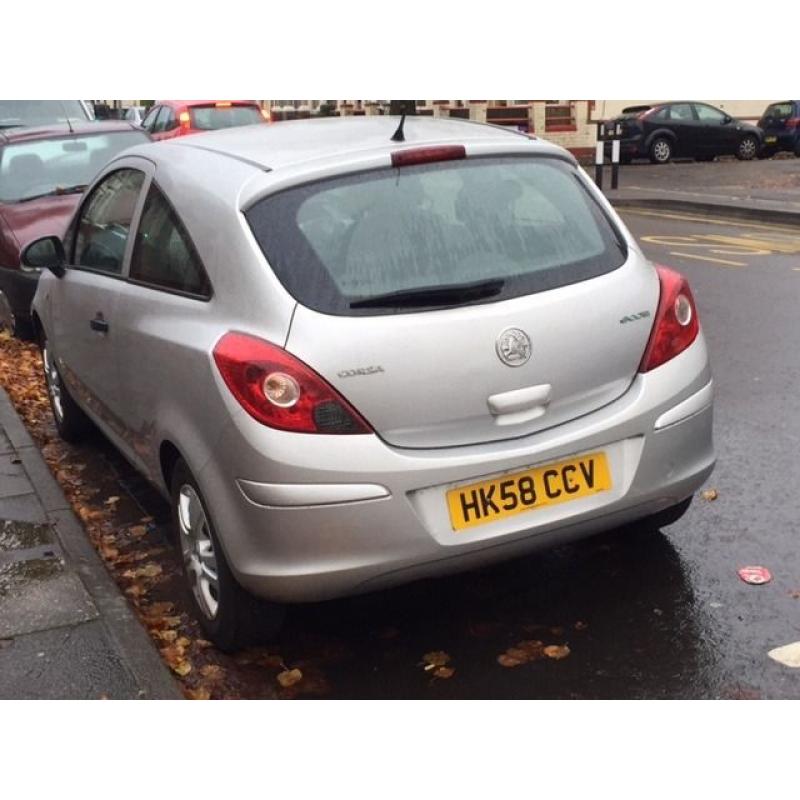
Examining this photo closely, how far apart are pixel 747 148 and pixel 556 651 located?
2710 centimetres

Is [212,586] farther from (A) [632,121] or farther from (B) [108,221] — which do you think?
(A) [632,121]

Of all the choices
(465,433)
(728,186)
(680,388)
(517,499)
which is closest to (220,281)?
(465,433)

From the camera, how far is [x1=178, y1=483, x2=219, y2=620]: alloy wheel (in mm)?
3867

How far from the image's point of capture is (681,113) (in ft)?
93.1

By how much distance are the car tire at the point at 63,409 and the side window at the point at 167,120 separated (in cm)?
1278

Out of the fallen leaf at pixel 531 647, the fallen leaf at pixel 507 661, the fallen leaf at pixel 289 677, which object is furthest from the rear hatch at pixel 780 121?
the fallen leaf at pixel 289 677

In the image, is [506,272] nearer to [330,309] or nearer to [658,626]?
[330,309]

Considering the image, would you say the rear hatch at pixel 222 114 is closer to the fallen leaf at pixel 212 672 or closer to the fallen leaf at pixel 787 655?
the fallen leaf at pixel 212 672

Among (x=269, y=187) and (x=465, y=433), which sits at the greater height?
(x=269, y=187)

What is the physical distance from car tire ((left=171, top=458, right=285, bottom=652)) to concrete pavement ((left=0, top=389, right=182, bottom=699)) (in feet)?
0.76

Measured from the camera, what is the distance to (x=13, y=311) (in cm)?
916

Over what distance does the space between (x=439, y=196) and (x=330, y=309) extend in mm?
594

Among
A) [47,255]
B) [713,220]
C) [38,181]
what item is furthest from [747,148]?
[47,255]

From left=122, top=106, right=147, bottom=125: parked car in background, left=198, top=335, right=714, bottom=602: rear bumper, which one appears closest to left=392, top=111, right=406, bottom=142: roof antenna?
left=198, top=335, right=714, bottom=602: rear bumper
